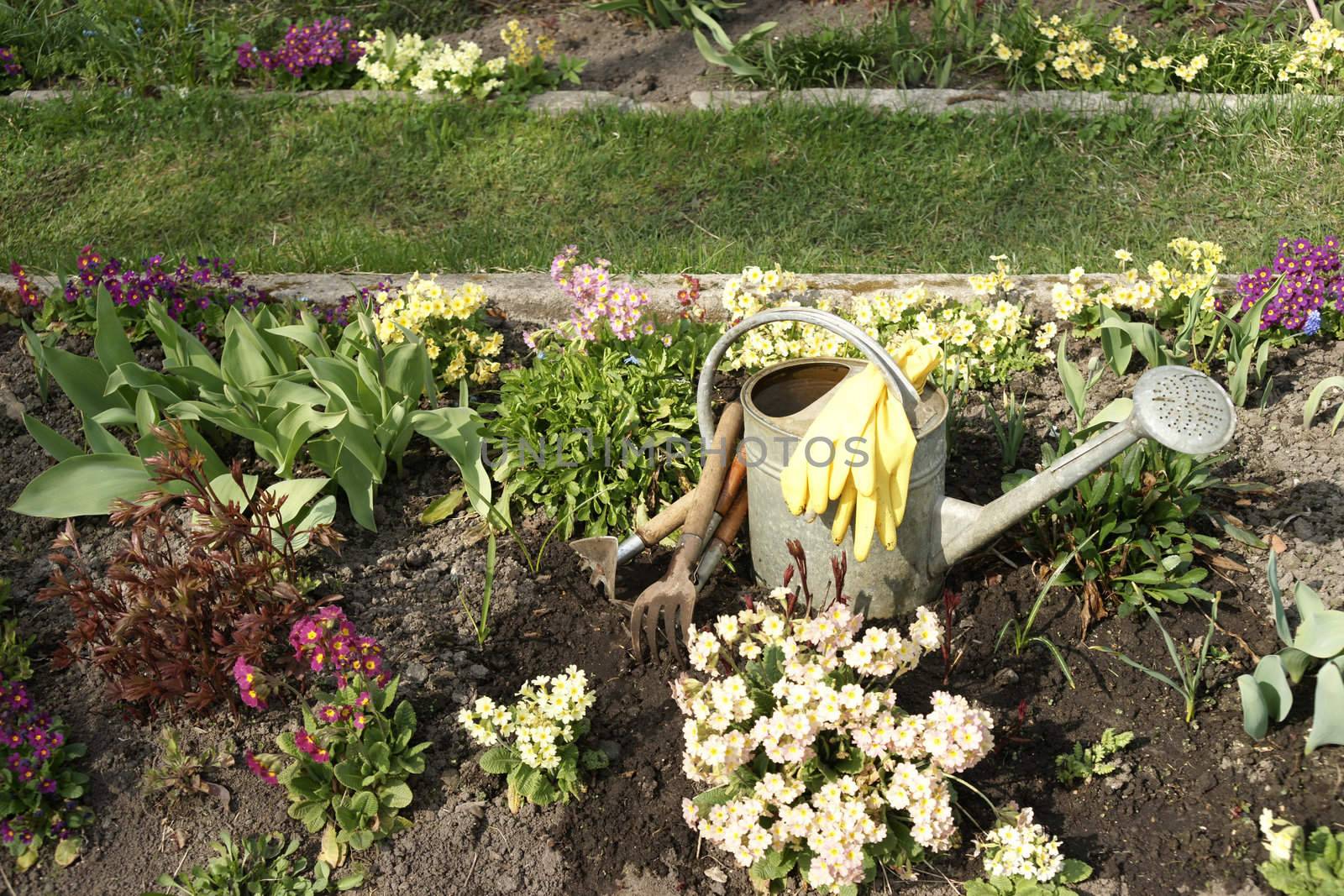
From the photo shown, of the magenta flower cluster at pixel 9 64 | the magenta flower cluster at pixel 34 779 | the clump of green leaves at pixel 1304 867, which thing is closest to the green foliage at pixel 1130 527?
the clump of green leaves at pixel 1304 867

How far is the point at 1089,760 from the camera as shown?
223cm

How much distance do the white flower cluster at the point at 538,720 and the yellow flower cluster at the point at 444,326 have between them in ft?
3.60

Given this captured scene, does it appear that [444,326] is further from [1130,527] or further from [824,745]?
[1130,527]

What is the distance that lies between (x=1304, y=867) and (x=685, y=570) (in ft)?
3.94

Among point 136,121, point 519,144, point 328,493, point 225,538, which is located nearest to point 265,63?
point 136,121

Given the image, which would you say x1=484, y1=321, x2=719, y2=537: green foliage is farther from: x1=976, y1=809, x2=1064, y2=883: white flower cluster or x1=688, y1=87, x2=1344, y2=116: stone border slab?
x1=688, y1=87, x2=1344, y2=116: stone border slab

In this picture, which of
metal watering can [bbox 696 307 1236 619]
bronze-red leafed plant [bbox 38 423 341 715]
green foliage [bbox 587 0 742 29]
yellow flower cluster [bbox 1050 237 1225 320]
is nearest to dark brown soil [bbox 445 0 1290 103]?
green foliage [bbox 587 0 742 29]

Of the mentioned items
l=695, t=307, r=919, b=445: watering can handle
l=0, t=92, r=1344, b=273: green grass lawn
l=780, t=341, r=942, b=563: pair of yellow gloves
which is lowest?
l=0, t=92, r=1344, b=273: green grass lawn

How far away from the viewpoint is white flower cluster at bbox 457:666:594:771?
2.18m

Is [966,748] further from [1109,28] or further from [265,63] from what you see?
[265,63]

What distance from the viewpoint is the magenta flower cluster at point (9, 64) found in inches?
198

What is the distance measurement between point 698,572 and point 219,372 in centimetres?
131

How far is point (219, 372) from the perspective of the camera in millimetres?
2947

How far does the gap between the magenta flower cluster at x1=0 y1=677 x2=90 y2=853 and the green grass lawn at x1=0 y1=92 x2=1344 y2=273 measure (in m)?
1.90
